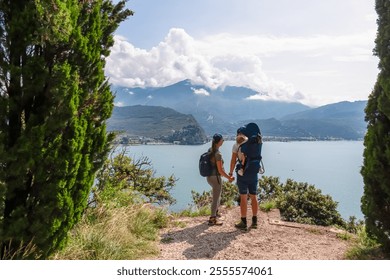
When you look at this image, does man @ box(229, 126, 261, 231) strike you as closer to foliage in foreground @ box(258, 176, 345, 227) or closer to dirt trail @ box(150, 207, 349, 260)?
dirt trail @ box(150, 207, 349, 260)

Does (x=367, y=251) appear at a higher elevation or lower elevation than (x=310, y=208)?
higher

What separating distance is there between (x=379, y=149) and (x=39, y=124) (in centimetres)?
538

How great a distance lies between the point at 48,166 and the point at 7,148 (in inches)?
23.1

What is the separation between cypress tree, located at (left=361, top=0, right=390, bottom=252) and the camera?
5422mm

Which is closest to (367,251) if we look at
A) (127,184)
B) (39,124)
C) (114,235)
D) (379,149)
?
(379,149)

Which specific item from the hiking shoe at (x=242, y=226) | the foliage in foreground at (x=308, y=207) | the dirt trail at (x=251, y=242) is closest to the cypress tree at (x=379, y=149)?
the dirt trail at (x=251, y=242)

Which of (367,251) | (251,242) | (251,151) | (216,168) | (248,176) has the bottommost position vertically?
(251,242)

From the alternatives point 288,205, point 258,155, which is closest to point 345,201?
point 288,205

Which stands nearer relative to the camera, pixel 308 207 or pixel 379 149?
pixel 379 149

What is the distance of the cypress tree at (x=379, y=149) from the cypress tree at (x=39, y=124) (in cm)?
486

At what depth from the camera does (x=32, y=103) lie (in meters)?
4.57

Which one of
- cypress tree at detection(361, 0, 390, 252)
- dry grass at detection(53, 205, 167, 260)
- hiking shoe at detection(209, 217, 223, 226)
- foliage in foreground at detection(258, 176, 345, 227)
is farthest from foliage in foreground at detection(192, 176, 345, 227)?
cypress tree at detection(361, 0, 390, 252)

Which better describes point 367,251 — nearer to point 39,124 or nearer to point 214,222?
point 214,222

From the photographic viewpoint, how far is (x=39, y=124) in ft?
14.6
